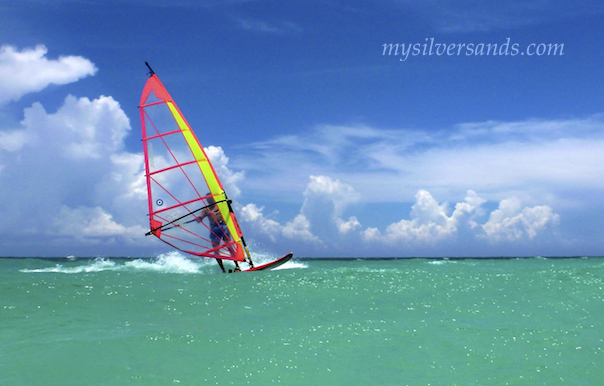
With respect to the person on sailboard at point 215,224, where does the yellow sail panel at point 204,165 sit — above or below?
above

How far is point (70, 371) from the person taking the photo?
5887 millimetres

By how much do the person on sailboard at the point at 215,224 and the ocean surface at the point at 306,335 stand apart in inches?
277

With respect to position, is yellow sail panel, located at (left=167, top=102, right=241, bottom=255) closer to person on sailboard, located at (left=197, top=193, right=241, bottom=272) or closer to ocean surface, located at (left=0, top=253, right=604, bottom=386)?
person on sailboard, located at (left=197, top=193, right=241, bottom=272)

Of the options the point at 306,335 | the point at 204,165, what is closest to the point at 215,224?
the point at 204,165

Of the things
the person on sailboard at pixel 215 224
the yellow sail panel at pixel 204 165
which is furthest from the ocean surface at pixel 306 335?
the yellow sail panel at pixel 204 165

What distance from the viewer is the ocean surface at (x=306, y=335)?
5.87m

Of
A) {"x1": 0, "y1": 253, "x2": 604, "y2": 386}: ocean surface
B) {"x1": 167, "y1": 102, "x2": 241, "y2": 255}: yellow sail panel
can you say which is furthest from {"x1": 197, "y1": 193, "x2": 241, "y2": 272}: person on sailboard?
{"x1": 0, "y1": 253, "x2": 604, "y2": 386}: ocean surface

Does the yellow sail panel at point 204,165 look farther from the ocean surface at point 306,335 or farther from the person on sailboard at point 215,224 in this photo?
the ocean surface at point 306,335

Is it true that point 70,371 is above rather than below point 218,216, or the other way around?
below

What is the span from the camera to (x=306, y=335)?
779 cm

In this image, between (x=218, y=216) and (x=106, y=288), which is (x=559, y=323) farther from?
(x=218, y=216)

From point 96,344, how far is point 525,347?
644cm

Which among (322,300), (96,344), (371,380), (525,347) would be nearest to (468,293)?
(322,300)

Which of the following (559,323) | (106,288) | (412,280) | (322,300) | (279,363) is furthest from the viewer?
(412,280)
